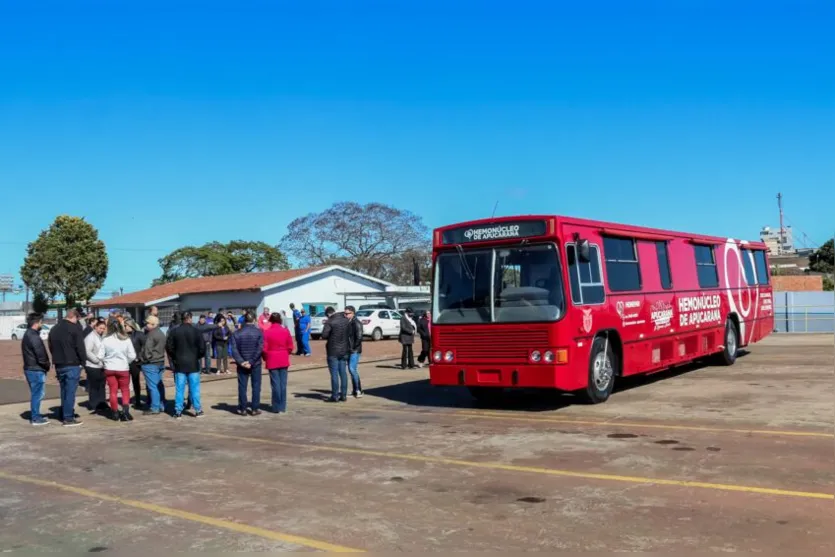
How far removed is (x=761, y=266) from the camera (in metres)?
21.1

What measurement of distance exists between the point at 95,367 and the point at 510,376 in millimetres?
7274

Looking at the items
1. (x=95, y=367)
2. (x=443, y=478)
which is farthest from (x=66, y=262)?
(x=443, y=478)

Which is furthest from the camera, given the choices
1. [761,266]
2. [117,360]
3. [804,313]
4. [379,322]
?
Result: [379,322]

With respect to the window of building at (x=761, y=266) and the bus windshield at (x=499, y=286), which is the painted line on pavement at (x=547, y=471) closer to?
the bus windshield at (x=499, y=286)

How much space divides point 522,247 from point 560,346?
1731 millimetres

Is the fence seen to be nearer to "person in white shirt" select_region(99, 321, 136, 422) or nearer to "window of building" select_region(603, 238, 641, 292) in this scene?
"window of building" select_region(603, 238, 641, 292)

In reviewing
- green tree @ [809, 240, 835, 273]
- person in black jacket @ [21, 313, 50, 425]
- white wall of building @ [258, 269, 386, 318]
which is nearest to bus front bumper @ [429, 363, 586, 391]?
person in black jacket @ [21, 313, 50, 425]

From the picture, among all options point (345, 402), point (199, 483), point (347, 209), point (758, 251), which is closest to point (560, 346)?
point (345, 402)

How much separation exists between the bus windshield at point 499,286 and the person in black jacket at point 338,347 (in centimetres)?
201

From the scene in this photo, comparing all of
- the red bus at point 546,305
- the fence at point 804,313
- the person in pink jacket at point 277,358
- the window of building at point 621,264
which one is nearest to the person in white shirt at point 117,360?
the person in pink jacket at point 277,358

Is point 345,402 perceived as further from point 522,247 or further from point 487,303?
point 522,247

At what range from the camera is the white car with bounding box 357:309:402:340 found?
38.4 metres

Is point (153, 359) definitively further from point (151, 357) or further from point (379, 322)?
point (379, 322)

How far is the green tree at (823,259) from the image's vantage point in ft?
236
